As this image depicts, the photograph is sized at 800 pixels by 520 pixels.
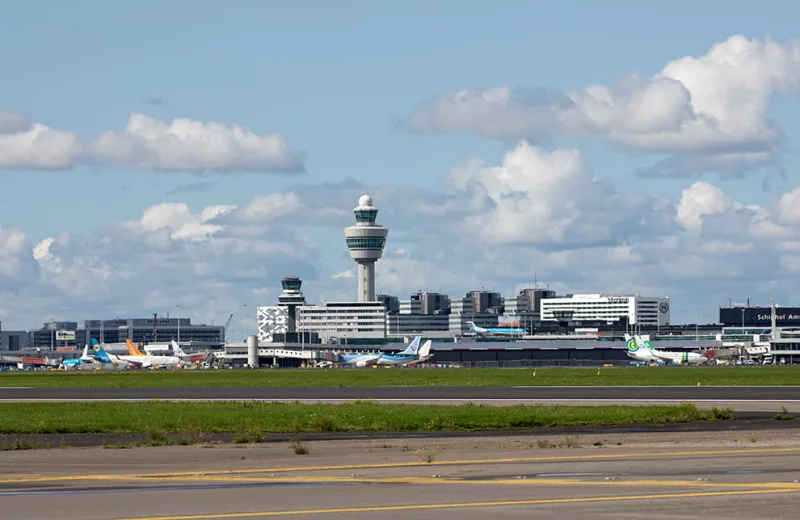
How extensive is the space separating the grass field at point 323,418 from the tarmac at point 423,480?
5.99 metres

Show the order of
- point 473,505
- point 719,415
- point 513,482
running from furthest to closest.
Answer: point 719,415 < point 513,482 < point 473,505

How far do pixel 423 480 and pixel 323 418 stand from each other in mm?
19767

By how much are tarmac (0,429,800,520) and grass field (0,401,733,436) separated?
5992 millimetres

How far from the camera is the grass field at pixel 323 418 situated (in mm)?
42125

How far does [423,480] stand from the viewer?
1006 inches

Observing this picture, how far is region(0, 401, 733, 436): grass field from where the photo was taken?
42.1 meters

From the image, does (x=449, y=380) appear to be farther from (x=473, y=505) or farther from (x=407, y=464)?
(x=473, y=505)

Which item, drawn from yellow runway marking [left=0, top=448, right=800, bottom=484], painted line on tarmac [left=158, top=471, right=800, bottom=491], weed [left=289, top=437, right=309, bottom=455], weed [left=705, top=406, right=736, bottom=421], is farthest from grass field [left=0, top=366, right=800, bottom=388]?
painted line on tarmac [left=158, top=471, right=800, bottom=491]

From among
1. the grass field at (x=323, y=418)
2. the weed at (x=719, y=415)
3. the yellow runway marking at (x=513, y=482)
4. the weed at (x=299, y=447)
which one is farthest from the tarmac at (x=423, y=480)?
the weed at (x=719, y=415)

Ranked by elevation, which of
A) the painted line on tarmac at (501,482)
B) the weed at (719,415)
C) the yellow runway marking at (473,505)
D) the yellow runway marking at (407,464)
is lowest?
the weed at (719,415)

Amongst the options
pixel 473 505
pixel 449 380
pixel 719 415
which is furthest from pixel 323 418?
pixel 449 380

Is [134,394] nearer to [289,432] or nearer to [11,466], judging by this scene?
[289,432]

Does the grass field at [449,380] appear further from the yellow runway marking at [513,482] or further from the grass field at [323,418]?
the yellow runway marking at [513,482]

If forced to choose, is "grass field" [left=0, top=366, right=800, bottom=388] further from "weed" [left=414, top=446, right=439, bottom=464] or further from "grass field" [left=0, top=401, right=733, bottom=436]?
"weed" [left=414, top=446, right=439, bottom=464]
